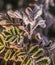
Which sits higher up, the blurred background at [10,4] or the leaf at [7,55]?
the blurred background at [10,4]

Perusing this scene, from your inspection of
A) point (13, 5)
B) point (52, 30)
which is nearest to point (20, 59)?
point (52, 30)

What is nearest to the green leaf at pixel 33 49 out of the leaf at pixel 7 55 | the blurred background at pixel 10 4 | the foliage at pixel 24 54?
the foliage at pixel 24 54

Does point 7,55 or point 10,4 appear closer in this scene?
point 7,55

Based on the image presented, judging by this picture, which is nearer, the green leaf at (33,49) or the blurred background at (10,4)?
the green leaf at (33,49)

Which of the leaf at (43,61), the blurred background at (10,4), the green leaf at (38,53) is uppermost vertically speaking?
the blurred background at (10,4)

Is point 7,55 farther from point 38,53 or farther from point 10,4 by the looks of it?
point 10,4

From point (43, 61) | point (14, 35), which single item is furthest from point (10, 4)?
point (43, 61)

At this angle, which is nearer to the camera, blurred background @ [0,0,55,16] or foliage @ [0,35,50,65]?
foliage @ [0,35,50,65]

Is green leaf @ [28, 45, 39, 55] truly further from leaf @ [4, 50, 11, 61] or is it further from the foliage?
leaf @ [4, 50, 11, 61]

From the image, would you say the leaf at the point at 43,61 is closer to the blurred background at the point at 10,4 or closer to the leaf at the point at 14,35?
the leaf at the point at 14,35

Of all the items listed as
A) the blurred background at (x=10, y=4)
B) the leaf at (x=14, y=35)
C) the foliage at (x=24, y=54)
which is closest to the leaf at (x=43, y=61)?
the foliage at (x=24, y=54)

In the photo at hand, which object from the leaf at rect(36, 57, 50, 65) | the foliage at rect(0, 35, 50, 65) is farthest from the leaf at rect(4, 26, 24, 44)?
the leaf at rect(36, 57, 50, 65)

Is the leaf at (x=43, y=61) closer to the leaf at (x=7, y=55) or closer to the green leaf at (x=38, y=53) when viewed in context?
the green leaf at (x=38, y=53)
